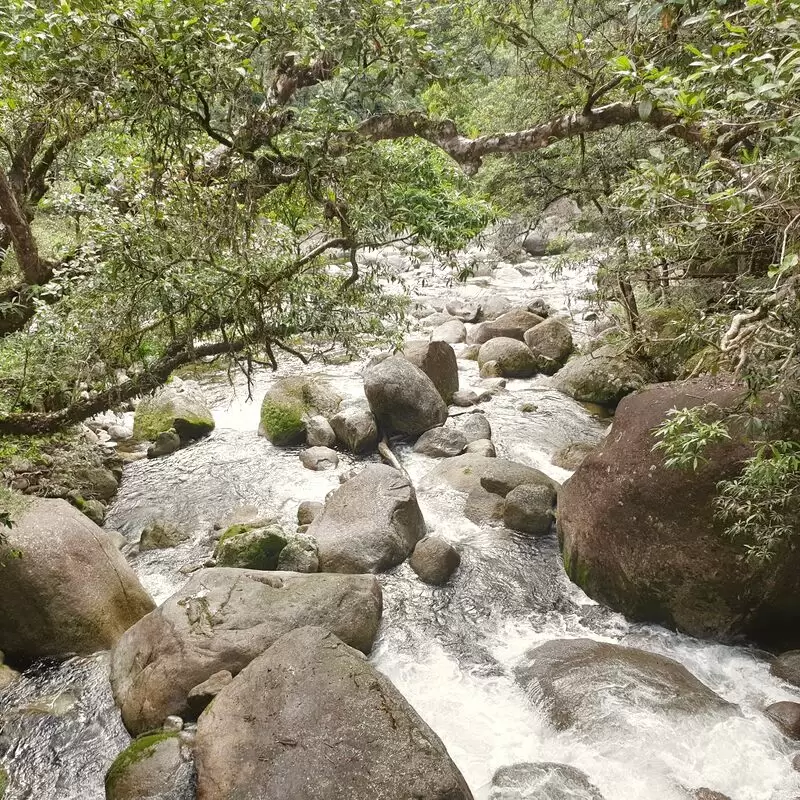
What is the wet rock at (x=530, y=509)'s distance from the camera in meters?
7.93

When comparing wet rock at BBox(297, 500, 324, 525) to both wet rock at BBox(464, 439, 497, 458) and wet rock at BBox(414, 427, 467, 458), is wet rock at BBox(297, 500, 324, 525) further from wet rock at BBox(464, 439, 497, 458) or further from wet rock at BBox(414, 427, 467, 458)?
wet rock at BBox(464, 439, 497, 458)

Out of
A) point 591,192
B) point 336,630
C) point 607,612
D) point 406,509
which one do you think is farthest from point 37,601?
point 591,192

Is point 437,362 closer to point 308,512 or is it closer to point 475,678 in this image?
point 308,512

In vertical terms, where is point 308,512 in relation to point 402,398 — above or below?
below

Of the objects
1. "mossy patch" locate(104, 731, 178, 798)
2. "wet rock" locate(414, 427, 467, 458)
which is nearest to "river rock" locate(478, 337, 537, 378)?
"wet rock" locate(414, 427, 467, 458)

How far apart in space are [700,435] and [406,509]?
4506 mm

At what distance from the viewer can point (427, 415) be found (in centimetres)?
1076

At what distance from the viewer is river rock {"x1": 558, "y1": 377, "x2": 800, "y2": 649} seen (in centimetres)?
567

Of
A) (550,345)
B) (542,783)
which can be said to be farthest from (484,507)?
(550,345)

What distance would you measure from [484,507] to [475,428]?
2420mm

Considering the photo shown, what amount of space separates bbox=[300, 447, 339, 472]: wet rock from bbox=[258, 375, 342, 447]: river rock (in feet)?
2.38

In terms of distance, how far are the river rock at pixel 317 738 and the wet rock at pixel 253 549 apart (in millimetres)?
2394

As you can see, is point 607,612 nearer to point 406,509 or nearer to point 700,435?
point 406,509

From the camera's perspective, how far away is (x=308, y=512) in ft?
27.9
